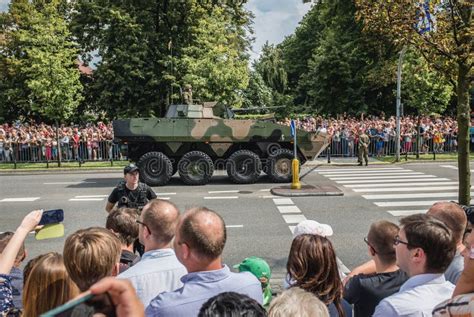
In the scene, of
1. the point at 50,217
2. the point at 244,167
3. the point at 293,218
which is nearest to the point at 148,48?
the point at 244,167

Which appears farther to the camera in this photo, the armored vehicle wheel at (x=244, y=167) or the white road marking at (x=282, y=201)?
the armored vehicle wheel at (x=244, y=167)

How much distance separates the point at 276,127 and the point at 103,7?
1811 centimetres

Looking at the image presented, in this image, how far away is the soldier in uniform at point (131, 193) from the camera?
7164 mm

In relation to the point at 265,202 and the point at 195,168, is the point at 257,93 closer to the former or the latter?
the point at 195,168

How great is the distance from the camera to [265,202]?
13.2 meters

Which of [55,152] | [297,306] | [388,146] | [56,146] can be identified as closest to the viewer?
[297,306]

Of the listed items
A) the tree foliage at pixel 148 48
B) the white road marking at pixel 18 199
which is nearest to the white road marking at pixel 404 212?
the white road marking at pixel 18 199

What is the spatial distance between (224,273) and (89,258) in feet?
2.53

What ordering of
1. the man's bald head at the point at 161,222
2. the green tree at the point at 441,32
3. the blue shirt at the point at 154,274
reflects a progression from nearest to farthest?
the blue shirt at the point at 154,274
the man's bald head at the point at 161,222
the green tree at the point at 441,32

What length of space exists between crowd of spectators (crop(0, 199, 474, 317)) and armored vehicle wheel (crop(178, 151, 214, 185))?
12392 millimetres

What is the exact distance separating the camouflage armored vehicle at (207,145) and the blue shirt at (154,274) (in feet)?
41.6

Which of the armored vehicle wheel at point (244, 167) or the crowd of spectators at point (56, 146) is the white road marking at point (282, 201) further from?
the crowd of spectators at point (56, 146)

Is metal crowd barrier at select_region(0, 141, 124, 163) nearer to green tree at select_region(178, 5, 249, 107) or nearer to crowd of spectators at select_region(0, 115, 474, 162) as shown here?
crowd of spectators at select_region(0, 115, 474, 162)

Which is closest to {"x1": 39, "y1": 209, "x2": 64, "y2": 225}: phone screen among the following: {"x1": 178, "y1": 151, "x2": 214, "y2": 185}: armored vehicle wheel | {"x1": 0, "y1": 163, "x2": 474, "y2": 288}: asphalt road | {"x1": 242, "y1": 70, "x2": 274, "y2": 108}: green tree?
{"x1": 0, "y1": 163, "x2": 474, "y2": 288}: asphalt road
